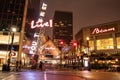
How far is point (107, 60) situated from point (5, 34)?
101 ft

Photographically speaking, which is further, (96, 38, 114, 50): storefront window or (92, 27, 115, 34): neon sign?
(96, 38, 114, 50): storefront window

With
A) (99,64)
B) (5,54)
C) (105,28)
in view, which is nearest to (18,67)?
(5,54)

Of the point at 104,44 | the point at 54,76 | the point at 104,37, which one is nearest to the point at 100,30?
the point at 104,37

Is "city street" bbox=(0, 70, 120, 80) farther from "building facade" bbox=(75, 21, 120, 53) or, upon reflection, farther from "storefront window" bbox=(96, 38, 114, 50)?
"storefront window" bbox=(96, 38, 114, 50)

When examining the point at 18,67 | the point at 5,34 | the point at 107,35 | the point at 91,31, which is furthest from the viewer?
the point at 91,31

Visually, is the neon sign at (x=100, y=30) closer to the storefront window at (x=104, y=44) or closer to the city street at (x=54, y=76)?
the storefront window at (x=104, y=44)

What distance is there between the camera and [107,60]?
5656 cm

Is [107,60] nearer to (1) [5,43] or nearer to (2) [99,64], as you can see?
(2) [99,64]

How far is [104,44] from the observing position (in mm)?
63125

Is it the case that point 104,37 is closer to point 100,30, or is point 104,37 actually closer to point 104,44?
point 104,44

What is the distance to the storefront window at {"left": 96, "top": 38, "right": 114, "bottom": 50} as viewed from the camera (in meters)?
61.2

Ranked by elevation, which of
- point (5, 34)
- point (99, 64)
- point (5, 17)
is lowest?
point (99, 64)

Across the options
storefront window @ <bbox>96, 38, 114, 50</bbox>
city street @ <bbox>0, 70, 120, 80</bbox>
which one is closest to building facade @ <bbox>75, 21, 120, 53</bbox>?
storefront window @ <bbox>96, 38, 114, 50</bbox>

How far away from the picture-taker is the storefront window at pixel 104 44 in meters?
61.2
